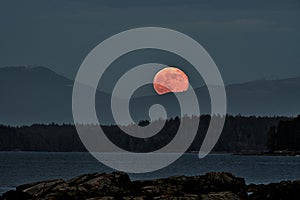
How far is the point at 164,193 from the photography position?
204 feet

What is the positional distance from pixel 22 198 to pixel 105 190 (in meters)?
6.60

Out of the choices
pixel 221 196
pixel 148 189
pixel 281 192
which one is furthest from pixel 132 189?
pixel 281 192

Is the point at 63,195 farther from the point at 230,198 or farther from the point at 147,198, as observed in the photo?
the point at 230,198

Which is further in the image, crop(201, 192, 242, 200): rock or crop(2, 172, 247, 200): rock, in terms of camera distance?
crop(2, 172, 247, 200): rock

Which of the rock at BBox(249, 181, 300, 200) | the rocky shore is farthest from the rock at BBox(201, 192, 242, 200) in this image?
the rock at BBox(249, 181, 300, 200)

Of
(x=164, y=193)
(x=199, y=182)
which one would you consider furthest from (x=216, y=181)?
(x=164, y=193)

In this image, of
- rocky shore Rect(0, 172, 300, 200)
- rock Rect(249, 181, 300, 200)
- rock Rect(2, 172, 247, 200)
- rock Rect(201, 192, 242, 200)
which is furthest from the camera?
rock Rect(249, 181, 300, 200)

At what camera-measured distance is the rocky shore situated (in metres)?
60.5

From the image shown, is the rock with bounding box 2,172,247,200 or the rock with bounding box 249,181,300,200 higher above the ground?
the rock with bounding box 2,172,247,200

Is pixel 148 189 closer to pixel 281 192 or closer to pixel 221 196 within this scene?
pixel 221 196

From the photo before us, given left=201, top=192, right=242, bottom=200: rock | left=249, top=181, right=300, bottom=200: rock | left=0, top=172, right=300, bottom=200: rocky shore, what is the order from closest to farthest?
left=201, top=192, right=242, bottom=200: rock → left=0, top=172, right=300, bottom=200: rocky shore → left=249, top=181, right=300, bottom=200: rock

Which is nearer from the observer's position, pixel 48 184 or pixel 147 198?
pixel 147 198

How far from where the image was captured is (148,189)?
63.1 meters

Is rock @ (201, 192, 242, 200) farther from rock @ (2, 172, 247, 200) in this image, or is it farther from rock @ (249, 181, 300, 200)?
rock @ (249, 181, 300, 200)
